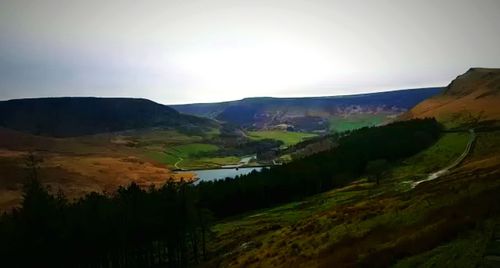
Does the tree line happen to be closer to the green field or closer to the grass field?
the grass field

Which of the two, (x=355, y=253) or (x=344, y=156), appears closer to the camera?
(x=355, y=253)

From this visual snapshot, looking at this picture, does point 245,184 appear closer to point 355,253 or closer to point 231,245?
point 231,245

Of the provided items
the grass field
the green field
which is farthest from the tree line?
the green field

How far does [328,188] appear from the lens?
496 ft

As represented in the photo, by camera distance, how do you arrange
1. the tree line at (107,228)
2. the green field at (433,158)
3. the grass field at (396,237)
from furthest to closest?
1. the green field at (433,158)
2. the tree line at (107,228)
3. the grass field at (396,237)

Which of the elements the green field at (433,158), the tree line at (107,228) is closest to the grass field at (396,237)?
the tree line at (107,228)

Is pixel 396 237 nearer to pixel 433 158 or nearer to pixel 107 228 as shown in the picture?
pixel 107 228

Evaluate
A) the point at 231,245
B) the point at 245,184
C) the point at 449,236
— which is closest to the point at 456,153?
the point at 245,184

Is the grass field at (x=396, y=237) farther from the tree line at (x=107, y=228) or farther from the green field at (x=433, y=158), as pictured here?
the green field at (x=433, y=158)

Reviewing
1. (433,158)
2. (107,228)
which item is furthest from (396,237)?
(433,158)

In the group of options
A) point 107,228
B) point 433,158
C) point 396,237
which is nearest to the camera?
point 396,237

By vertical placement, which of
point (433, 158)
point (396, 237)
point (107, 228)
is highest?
point (396, 237)

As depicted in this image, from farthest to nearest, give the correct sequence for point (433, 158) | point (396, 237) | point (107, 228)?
1. point (433, 158)
2. point (107, 228)
3. point (396, 237)

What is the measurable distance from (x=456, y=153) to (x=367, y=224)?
128 m
